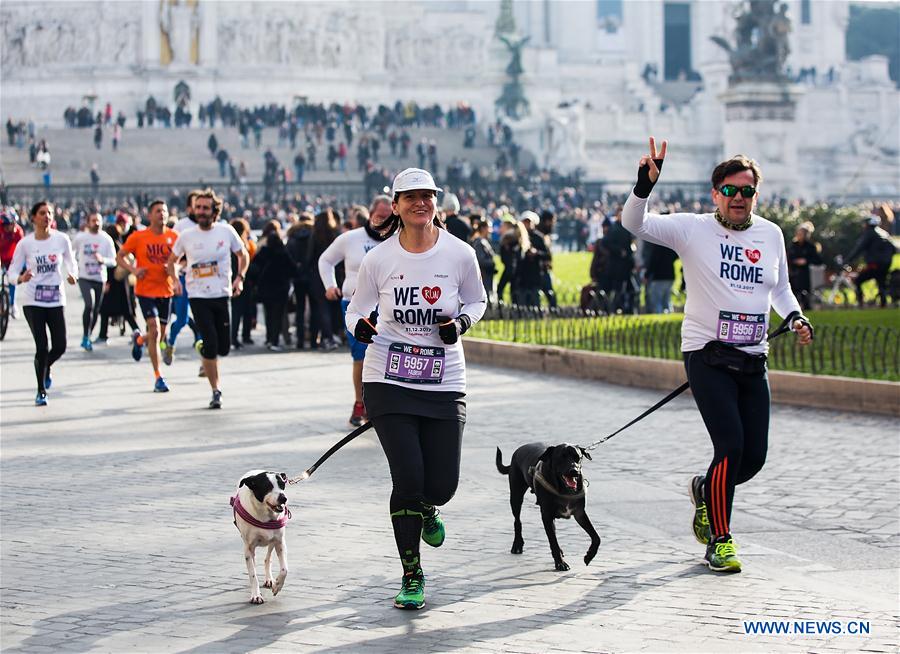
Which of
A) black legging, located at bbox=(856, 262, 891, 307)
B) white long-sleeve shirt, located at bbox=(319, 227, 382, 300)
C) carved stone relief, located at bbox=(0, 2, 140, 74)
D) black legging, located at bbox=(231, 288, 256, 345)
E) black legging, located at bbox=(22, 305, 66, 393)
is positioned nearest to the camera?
white long-sleeve shirt, located at bbox=(319, 227, 382, 300)

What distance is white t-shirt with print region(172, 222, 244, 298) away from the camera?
12547 mm

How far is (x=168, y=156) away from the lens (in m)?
58.9

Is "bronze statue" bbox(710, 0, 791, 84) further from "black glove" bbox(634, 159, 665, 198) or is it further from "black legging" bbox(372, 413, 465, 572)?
"black legging" bbox(372, 413, 465, 572)

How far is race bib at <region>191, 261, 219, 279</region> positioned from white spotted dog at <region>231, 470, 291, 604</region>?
6109mm

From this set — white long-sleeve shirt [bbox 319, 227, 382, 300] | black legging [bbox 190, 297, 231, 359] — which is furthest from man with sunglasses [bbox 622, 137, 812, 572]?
black legging [bbox 190, 297, 231, 359]

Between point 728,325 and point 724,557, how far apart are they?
36.4 inches

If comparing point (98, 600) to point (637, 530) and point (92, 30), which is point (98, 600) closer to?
point (637, 530)

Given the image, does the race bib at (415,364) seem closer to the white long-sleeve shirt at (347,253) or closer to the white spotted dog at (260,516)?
the white spotted dog at (260,516)

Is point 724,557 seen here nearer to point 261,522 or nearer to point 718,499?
point 718,499

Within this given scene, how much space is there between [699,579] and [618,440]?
4583 mm

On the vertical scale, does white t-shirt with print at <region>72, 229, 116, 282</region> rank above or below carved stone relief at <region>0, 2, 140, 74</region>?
below

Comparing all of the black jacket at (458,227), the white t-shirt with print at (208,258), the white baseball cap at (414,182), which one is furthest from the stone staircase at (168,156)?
the white baseball cap at (414,182)

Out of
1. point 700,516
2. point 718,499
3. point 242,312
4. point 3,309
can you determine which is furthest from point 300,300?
point 718,499

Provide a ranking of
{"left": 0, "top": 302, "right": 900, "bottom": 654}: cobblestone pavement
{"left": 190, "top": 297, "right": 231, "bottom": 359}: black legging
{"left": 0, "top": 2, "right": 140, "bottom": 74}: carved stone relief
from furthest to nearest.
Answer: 1. {"left": 0, "top": 2, "right": 140, "bottom": 74}: carved stone relief
2. {"left": 190, "top": 297, "right": 231, "bottom": 359}: black legging
3. {"left": 0, "top": 302, "right": 900, "bottom": 654}: cobblestone pavement
